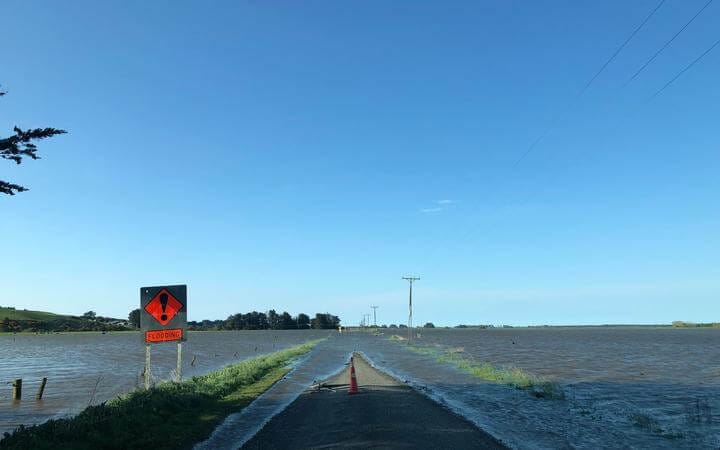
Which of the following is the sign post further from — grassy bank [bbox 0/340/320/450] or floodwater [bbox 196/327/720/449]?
floodwater [bbox 196/327/720/449]

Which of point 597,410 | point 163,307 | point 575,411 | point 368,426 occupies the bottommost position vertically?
point 597,410

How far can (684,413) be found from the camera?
906 inches

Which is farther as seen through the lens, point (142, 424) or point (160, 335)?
point (160, 335)

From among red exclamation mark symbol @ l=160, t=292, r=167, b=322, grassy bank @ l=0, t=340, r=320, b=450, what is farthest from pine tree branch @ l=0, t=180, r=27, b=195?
red exclamation mark symbol @ l=160, t=292, r=167, b=322

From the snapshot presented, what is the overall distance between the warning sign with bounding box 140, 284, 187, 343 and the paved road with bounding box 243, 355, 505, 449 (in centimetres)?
471

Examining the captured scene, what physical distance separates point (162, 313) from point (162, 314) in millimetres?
35

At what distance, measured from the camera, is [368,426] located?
13141mm

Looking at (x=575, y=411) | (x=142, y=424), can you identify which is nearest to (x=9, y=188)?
(x=142, y=424)

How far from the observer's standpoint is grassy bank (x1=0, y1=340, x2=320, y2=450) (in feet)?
35.1

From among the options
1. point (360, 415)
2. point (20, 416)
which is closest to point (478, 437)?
point (360, 415)

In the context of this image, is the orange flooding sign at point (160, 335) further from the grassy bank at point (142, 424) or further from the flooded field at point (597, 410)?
the flooded field at point (597, 410)

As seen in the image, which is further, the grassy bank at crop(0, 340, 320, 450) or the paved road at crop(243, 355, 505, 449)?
the paved road at crop(243, 355, 505, 449)

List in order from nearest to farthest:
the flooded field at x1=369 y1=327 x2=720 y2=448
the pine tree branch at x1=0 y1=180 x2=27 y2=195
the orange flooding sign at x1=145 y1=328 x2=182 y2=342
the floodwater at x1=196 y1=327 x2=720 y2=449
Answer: the pine tree branch at x1=0 y1=180 x2=27 y2=195, the floodwater at x1=196 y1=327 x2=720 y2=449, the flooded field at x1=369 y1=327 x2=720 y2=448, the orange flooding sign at x1=145 y1=328 x2=182 y2=342

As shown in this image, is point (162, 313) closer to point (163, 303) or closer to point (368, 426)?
point (163, 303)
